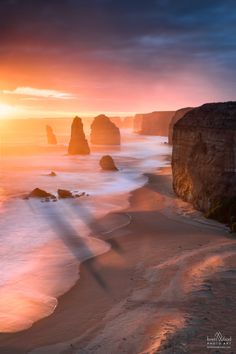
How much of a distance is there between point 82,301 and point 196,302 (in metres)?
4.67

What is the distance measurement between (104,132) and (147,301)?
133 m

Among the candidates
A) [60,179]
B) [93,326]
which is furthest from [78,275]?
[60,179]

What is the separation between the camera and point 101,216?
30.9 metres

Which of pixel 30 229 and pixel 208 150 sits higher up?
pixel 208 150

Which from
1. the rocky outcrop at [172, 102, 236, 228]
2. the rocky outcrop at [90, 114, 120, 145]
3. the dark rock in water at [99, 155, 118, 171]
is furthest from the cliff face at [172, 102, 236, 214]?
the rocky outcrop at [90, 114, 120, 145]

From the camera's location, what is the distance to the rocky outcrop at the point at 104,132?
144m

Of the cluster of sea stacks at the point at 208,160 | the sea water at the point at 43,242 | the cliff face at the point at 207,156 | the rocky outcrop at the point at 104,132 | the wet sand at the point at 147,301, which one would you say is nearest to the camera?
the wet sand at the point at 147,301

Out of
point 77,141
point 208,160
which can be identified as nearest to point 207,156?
point 208,160

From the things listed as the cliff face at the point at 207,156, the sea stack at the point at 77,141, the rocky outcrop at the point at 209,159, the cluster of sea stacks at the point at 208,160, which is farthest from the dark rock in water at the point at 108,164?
the sea stack at the point at 77,141

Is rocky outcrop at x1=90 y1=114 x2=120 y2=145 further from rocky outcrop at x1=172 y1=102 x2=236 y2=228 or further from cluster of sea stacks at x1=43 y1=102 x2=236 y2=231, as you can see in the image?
rocky outcrop at x1=172 y1=102 x2=236 y2=228

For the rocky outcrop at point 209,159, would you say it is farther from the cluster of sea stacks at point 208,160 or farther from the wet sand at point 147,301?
the wet sand at point 147,301

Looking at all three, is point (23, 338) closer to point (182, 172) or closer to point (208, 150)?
point (208, 150)

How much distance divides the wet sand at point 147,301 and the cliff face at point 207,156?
18.8 ft

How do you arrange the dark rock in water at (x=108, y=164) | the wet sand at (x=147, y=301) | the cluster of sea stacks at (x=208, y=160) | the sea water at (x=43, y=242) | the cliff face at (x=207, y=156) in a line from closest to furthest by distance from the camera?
the wet sand at (x=147, y=301)
the sea water at (x=43, y=242)
the cluster of sea stacks at (x=208, y=160)
the cliff face at (x=207, y=156)
the dark rock in water at (x=108, y=164)
